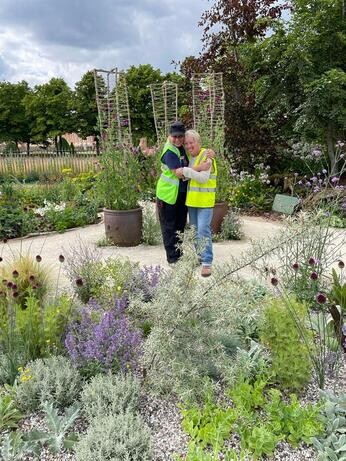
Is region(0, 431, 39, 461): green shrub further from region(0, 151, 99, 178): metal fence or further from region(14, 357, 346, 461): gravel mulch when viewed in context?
region(0, 151, 99, 178): metal fence

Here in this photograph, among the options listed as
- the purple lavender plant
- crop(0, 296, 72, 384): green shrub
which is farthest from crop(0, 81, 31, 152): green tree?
the purple lavender plant

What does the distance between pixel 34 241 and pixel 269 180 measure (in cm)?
559

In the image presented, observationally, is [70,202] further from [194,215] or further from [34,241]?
[194,215]

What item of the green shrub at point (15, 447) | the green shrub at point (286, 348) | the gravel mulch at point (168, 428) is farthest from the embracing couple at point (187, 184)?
the green shrub at point (15, 447)

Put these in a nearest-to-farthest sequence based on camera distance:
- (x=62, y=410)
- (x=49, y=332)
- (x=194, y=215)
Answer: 1. (x=62, y=410)
2. (x=49, y=332)
3. (x=194, y=215)

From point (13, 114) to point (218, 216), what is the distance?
118 feet

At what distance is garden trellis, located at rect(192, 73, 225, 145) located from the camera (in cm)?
753

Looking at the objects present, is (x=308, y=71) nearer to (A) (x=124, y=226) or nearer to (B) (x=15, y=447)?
(A) (x=124, y=226)

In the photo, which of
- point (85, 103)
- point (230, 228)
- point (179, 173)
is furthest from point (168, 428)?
point (85, 103)

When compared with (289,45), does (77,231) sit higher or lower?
lower

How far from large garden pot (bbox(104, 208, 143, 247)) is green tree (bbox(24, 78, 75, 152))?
31.2m

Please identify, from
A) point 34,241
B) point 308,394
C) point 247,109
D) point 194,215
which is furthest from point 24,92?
point 308,394

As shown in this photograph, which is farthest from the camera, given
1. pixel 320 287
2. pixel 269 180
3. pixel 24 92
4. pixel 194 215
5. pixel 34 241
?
pixel 24 92

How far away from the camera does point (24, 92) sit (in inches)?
1559
